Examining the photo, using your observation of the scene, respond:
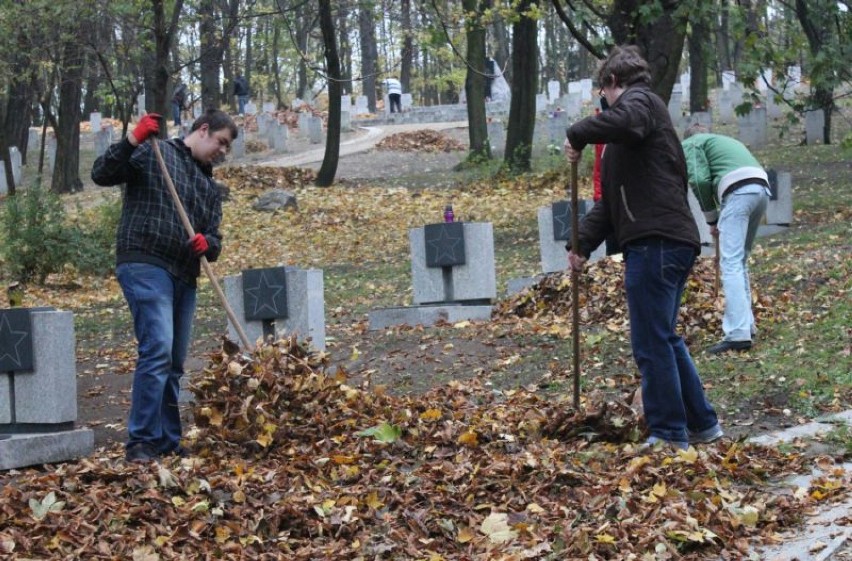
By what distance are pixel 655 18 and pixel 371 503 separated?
33.2ft

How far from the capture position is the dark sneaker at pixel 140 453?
6.58 metres

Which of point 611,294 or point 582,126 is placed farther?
point 611,294

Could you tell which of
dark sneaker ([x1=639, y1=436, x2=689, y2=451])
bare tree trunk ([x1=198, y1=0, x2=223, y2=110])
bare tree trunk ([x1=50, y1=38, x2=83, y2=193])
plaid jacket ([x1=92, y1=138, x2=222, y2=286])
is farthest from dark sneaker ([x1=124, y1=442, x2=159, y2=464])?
bare tree trunk ([x1=50, y1=38, x2=83, y2=193])

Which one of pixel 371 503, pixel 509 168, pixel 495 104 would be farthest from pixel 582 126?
pixel 495 104

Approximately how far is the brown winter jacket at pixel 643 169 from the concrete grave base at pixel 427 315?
19.8 feet

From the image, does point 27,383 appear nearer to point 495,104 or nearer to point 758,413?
point 758,413

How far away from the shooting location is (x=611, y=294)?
11.2 metres

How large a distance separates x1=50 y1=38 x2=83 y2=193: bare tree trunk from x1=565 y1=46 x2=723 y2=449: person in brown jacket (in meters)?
23.7

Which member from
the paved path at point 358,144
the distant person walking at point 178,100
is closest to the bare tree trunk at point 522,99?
the paved path at point 358,144

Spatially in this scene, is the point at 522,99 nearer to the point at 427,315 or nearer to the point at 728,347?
the point at 427,315

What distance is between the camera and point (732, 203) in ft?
30.4

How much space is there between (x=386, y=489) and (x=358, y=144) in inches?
1293

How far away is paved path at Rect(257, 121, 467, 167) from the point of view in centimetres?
3447

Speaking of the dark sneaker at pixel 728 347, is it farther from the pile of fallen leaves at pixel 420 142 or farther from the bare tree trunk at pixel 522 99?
the pile of fallen leaves at pixel 420 142
